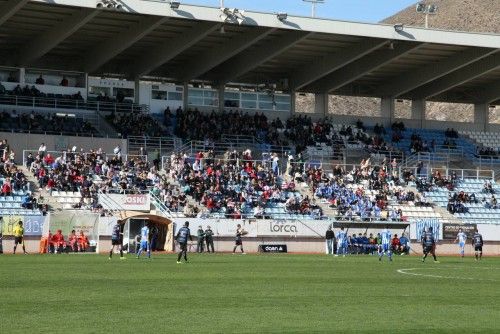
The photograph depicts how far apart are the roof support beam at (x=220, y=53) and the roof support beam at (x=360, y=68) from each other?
9.30m

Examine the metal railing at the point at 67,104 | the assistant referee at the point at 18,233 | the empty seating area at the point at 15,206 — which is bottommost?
the assistant referee at the point at 18,233

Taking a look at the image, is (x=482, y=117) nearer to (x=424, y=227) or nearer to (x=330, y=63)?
(x=330, y=63)

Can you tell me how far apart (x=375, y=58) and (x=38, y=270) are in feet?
134

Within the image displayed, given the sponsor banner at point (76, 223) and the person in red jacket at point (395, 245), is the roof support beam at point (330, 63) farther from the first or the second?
the sponsor banner at point (76, 223)

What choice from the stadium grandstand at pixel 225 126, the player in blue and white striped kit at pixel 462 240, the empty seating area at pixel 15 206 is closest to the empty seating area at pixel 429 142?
the stadium grandstand at pixel 225 126

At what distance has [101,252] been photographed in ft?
186

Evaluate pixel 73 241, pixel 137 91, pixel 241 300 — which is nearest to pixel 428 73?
pixel 137 91

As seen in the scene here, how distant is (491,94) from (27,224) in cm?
4055

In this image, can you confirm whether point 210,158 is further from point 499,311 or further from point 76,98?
point 499,311

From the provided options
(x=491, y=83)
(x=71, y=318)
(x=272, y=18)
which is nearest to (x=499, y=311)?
(x=71, y=318)

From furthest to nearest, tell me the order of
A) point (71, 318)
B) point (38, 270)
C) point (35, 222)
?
point (35, 222)
point (38, 270)
point (71, 318)

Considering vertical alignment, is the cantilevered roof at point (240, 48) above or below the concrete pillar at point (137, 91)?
above

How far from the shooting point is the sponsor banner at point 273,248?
200ft

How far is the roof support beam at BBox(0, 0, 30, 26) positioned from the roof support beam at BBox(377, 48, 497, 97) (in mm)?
29181
